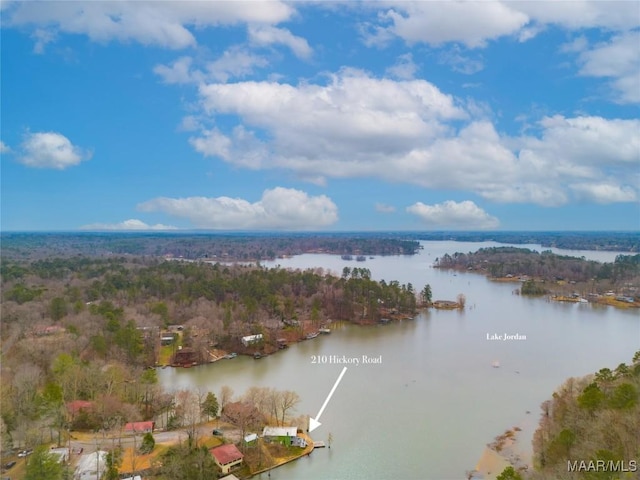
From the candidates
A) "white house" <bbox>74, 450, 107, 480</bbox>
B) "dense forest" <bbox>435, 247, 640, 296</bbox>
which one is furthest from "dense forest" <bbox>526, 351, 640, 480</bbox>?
"dense forest" <bbox>435, 247, 640, 296</bbox>

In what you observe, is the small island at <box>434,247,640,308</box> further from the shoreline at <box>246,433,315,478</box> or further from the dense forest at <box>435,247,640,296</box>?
the shoreline at <box>246,433,315,478</box>

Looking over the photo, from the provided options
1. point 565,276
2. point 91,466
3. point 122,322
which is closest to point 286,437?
point 91,466

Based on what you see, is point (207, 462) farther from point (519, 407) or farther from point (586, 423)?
point (519, 407)

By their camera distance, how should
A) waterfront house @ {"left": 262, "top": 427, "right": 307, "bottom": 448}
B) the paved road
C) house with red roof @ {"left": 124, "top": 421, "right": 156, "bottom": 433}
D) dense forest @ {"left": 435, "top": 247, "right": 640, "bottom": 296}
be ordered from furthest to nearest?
1. dense forest @ {"left": 435, "top": 247, "right": 640, "bottom": 296}
2. house with red roof @ {"left": 124, "top": 421, "right": 156, "bottom": 433}
3. waterfront house @ {"left": 262, "top": 427, "right": 307, "bottom": 448}
4. the paved road

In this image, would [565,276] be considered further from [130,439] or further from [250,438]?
[130,439]

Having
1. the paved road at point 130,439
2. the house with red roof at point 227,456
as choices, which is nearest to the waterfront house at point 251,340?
the paved road at point 130,439

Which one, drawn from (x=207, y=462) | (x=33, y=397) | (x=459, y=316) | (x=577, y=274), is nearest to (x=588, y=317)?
(x=459, y=316)

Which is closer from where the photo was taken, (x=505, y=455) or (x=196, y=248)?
(x=505, y=455)
